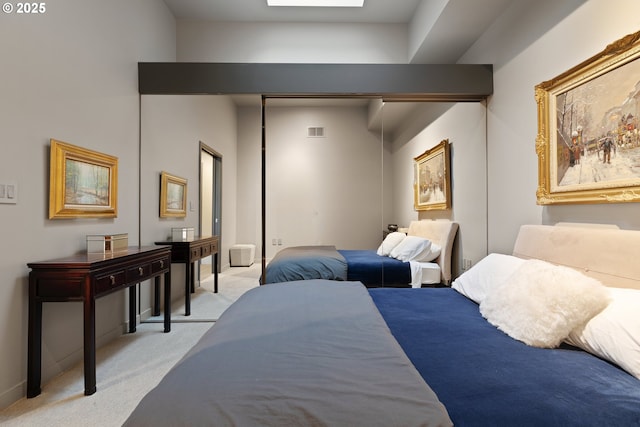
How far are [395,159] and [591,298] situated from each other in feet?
7.79

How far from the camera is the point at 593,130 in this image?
192 centimetres

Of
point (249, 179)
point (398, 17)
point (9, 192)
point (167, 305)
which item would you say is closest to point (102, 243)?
point (9, 192)

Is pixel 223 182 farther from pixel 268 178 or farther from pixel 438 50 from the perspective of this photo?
pixel 438 50

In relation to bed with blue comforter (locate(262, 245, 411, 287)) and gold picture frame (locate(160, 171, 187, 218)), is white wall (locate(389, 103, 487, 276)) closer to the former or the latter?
bed with blue comforter (locate(262, 245, 411, 287))

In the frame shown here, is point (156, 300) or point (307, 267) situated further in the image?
point (156, 300)

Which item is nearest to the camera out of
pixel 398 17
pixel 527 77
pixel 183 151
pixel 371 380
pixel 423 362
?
pixel 371 380

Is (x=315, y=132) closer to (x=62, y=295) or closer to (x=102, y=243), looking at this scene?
(x=102, y=243)

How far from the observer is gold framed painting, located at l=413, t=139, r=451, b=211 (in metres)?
3.32

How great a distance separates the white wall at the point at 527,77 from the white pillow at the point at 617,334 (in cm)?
72

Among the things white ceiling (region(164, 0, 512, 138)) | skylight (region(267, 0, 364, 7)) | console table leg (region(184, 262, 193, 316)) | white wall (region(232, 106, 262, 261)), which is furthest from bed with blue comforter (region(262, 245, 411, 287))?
skylight (region(267, 0, 364, 7))

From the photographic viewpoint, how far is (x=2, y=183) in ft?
5.88

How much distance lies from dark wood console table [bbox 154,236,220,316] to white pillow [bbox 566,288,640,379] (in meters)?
3.12

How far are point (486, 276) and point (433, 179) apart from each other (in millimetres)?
1567

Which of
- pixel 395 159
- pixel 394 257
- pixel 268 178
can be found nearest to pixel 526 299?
pixel 394 257
